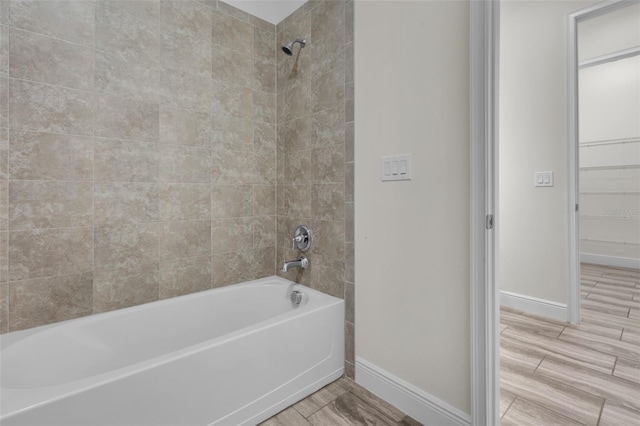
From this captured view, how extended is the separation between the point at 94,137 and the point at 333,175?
4.09 ft

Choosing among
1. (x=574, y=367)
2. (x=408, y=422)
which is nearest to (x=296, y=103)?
(x=408, y=422)

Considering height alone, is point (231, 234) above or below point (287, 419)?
above

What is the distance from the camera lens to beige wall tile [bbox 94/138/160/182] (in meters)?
1.55

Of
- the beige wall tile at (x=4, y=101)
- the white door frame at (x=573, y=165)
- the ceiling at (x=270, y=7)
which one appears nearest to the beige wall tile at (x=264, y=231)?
the beige wall tile at (x=4, y=101)

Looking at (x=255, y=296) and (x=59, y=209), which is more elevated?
(x=59, y=209)

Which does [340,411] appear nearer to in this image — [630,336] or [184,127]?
[184,127]

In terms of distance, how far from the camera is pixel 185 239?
6.01 ft

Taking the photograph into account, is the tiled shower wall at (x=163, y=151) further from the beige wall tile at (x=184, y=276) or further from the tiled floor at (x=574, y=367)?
the tiled floor at (x=574, y=367)

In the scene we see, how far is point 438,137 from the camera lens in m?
1.30

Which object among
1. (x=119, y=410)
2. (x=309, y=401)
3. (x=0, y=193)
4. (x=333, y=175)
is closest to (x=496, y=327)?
(x=309, y=401)

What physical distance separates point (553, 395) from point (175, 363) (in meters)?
1.72

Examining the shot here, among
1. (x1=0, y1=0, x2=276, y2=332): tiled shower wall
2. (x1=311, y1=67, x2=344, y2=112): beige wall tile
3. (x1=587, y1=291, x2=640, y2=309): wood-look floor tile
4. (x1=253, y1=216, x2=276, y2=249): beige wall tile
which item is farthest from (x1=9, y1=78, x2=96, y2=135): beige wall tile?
(x1=587, y1=291, x2=640, y2=309): wood-look floor tile

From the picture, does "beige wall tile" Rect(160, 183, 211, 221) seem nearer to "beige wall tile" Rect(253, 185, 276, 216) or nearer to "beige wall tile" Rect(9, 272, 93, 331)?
"beige wall tile" Rect(253, 185, 276, 216)

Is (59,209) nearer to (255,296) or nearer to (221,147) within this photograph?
(221,147)
